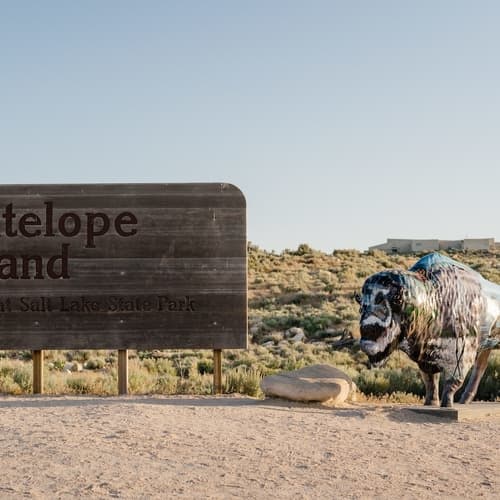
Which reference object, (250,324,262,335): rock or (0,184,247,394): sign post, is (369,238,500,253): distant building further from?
(0,184,247,394): sign post

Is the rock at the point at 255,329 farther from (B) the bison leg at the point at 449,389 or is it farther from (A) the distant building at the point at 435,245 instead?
(A) the distant building at the point at 435,245

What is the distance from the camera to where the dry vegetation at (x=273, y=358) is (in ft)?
43.2

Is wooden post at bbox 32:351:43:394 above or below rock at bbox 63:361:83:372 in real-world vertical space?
above

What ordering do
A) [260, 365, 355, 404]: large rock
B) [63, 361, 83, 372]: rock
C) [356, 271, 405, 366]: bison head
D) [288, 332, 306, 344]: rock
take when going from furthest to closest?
[288, 332, 306, 344]: rock < [63, 361, 83, 372]: rock < [260, 365, 355, 404]: large rock < [356, 271, 405, 366]: bison head

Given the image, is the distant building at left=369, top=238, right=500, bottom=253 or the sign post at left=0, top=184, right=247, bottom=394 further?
the distant building at left=369, top=238, right=500, bottom=253

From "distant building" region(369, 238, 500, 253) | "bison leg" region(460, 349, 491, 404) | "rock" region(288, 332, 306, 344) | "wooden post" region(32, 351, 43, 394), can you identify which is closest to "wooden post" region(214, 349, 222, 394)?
"wooden post" region(32, 351, 43, 394)

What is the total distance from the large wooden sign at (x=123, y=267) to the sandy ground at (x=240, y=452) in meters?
2.63

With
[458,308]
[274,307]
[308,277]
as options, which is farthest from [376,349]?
[308,277]

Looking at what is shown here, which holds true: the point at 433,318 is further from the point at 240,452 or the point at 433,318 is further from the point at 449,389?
the point at 240,452

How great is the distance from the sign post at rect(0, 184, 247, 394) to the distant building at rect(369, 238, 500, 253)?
232 ft

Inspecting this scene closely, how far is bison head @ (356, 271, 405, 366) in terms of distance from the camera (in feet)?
Result: 28.9

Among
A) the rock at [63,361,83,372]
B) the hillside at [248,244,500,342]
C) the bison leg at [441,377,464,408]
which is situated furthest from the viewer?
the hillside at [248,244,500,342]

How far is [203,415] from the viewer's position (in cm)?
888

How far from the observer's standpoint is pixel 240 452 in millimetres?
7109
